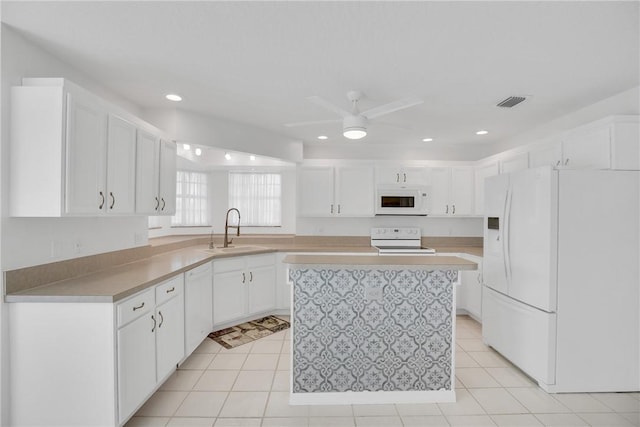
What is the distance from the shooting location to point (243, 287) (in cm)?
380

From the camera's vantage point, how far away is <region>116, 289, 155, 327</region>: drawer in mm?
1848

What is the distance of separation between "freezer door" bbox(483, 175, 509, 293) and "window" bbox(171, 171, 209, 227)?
3.89 m

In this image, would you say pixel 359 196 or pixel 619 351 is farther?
pixel 359 196

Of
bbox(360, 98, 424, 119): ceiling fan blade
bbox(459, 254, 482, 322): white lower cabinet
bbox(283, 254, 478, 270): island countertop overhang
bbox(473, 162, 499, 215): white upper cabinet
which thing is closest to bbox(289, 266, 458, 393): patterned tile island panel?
bbox(283, 254, 478, 270): island countertop overhang

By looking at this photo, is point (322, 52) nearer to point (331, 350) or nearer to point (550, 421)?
point (331, 350)

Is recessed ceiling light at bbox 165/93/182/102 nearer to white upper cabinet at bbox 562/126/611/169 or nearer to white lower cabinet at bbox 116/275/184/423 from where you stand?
white lower cabinet at bbox 116/275/184/423

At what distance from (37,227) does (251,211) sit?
10.0 ft

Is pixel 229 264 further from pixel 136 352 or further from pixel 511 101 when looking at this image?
pixel 511 101

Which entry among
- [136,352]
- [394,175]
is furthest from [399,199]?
[136,352]

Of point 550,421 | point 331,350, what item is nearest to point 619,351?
point 550,421

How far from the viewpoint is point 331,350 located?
2.31 metres

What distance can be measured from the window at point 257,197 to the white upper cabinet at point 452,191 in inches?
94.1

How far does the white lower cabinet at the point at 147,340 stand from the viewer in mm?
1863

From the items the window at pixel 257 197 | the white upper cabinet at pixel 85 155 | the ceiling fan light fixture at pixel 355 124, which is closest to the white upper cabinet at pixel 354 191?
the window at pixel 257 197
